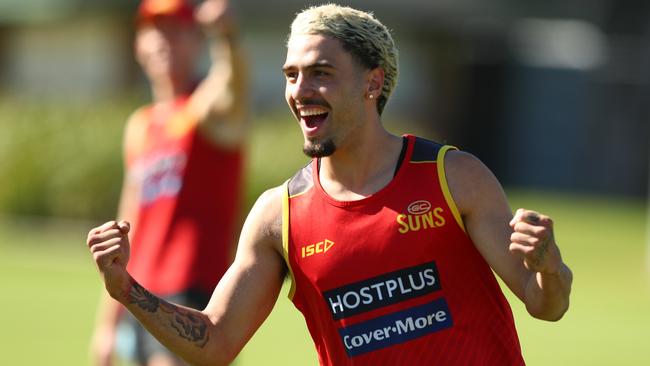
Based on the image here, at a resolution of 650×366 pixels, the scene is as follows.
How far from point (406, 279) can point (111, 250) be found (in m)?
1.09

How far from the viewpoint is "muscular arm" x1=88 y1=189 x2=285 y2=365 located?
520 centimetres

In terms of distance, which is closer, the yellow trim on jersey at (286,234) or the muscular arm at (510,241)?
the muscular arm at (510,241)

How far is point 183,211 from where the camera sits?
7656 millimetres

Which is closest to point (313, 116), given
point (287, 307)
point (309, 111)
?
point (309, 111)

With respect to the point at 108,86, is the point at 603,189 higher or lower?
lower

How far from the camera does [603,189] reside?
1319 inches

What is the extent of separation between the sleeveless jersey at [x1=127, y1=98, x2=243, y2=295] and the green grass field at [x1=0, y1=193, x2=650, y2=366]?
466cm

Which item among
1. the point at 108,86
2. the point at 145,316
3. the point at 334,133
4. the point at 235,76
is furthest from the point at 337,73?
the point at 108,86

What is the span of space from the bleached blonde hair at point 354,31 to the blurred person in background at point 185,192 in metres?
2.30

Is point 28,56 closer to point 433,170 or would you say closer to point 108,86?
point 108,86

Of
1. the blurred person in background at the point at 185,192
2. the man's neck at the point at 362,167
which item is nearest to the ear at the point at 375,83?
the man's neck at the point at 362,167

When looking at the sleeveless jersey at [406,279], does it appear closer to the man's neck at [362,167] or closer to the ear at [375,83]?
the man's neck at [362,167]

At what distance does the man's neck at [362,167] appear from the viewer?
5.20 metres

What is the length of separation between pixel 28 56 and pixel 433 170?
3087 centimetres
